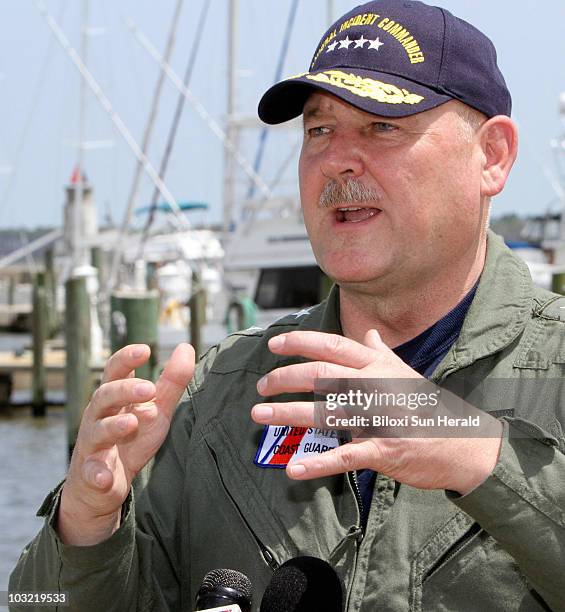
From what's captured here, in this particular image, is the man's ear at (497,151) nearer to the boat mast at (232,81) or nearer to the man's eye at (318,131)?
the man's eye at (318,131)

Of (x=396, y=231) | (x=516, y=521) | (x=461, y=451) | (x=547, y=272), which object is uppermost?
(x=396, y=231)

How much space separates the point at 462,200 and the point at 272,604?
45.6 inches

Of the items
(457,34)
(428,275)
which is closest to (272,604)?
(428,275)

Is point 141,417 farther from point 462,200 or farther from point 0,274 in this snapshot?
point 0,274

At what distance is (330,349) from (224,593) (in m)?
0.48

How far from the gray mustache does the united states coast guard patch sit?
0.56 metres

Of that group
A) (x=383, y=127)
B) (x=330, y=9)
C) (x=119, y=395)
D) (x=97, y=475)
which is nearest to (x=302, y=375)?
(x=119, y=395)

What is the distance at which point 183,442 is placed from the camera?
113 inches

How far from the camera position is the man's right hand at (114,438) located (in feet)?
7.69

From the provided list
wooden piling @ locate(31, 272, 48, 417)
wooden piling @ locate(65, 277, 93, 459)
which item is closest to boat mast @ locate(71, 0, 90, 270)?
wooden piling @ locate(31, 272, 48, 417)

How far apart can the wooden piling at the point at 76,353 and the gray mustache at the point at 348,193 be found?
32.5 feet

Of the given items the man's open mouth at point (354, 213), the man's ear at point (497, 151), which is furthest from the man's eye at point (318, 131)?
the man's ear at point (497, 151)

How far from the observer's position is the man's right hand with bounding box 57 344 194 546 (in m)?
2.34

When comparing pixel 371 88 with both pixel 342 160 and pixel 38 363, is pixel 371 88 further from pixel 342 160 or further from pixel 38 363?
pixel 38 363
